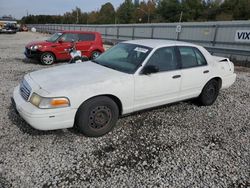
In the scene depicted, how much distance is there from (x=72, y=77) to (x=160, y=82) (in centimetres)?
155

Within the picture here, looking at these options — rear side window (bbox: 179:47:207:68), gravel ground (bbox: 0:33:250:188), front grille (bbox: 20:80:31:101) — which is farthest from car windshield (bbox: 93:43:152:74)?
front grille (bbox: 20:80:31:101)

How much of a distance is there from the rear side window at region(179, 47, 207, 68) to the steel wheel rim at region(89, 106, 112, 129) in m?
1.88

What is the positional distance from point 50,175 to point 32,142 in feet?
2.84

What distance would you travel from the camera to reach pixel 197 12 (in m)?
58.9

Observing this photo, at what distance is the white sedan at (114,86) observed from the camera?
3123mm

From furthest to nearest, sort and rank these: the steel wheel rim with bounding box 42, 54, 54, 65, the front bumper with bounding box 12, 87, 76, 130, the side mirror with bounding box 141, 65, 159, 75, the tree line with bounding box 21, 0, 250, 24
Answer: the tree line with bounding box 21, 0, 250, 24, the steel wheel rim with bounding box 42, 54, 54, 65, the side mirror with bounding box 141, 65, 159, 75, the front bumper with bounding box 12, 87, 76, 130

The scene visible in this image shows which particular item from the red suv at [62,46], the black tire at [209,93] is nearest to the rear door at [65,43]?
the red suv at [62,46]

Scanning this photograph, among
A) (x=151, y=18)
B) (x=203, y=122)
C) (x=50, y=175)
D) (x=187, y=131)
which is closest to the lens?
(x=50, y=175)

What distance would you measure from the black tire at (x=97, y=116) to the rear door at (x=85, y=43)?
729 cm

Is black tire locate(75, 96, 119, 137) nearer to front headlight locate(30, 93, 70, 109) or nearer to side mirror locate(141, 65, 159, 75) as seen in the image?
front headlight locate(30, 93, 70, 109)

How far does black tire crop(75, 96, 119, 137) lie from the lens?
129 inches

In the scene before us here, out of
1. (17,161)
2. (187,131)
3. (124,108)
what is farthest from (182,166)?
(17,161)

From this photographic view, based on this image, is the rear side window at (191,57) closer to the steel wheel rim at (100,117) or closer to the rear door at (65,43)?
the steel wheel rim at (100,117)

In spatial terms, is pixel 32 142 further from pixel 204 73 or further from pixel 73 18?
pixel 73 18
